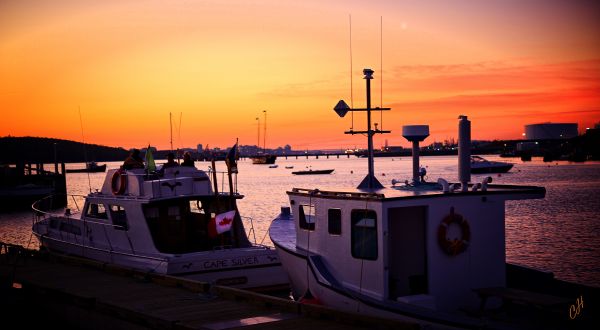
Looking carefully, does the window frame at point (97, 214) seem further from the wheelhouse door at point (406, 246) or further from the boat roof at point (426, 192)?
the wheelhouse door at point (406, 246)

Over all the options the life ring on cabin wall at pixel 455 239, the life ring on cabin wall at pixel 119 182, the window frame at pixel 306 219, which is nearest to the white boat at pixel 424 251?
the life ring on cabin wall at pixel 455 239

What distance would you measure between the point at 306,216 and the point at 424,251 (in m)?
3.31

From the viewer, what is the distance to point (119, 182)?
22656 mm

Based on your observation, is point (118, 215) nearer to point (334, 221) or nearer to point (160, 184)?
point (160, 184)

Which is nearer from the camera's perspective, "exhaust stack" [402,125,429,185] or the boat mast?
"exhaust stack" [402,125,429,185]

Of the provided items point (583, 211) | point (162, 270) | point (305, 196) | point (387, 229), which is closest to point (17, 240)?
point (162, 270)

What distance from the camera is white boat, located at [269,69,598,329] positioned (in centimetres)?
1317

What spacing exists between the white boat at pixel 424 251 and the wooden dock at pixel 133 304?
4.71 feet

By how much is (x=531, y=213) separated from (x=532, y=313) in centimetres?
5017

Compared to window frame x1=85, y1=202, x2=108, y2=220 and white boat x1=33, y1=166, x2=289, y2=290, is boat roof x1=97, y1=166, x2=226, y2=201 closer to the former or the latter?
white boat x1=33, y1=166, x2=289, y2=290

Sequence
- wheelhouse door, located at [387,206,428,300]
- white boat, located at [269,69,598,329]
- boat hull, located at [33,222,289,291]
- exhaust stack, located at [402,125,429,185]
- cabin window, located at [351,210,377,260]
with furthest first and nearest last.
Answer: boat hull, located at [33,222,289,291]
exhaust stack, located at [402,125,429,185]
wheelhouse door, located at [387,206,428,300]
cabin window, located at [351,210,377,260]
white boat, located at [269,69,598,329]

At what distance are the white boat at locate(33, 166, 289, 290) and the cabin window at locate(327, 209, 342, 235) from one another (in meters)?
6.09

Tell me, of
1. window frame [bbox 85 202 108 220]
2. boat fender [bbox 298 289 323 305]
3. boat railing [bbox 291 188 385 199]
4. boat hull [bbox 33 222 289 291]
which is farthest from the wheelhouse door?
window frame [bbox 85 202 108 220]

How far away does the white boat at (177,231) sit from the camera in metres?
20.0
